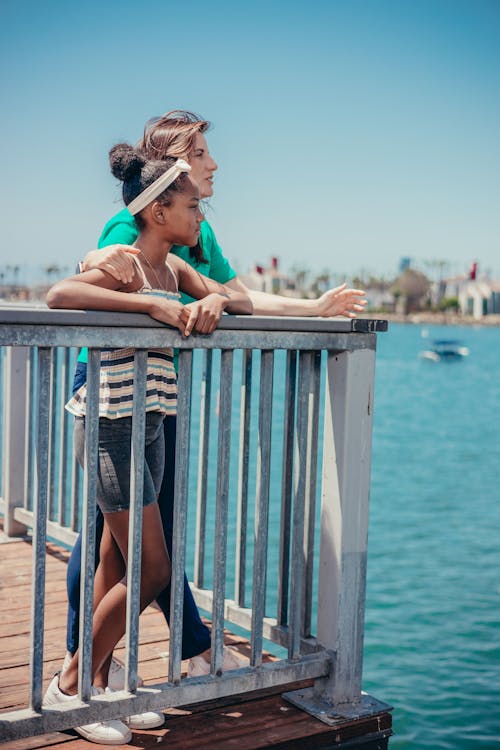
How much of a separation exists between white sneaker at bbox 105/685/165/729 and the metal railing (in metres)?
0.22

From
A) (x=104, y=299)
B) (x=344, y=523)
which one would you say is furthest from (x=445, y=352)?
(x=104, y=299)

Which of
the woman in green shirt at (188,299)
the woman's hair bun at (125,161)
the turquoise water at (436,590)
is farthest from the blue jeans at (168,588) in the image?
the turquoise water at (436,590)

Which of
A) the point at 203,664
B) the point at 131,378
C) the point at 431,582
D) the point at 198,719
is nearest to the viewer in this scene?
the point at 131,378

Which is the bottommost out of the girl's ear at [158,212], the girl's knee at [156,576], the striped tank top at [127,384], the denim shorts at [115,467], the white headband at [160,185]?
the girl's knee at [156,576]

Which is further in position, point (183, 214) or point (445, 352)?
point (445, 352)

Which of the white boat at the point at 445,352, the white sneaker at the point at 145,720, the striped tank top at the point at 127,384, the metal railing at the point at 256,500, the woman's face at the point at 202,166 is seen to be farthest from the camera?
the white boat at the point at 445,352

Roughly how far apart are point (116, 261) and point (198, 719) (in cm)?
147

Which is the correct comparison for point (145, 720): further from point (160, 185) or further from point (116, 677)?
point (160, 185)

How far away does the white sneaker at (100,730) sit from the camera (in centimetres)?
267

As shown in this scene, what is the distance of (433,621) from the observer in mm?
11250

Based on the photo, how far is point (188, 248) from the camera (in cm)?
316

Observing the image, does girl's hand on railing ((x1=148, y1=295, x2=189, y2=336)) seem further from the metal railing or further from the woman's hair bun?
the woman's hair bun

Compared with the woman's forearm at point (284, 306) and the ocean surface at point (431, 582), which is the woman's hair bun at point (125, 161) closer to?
the woman's forearm at point (284, 306)

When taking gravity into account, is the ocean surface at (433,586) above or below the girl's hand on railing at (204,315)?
below
